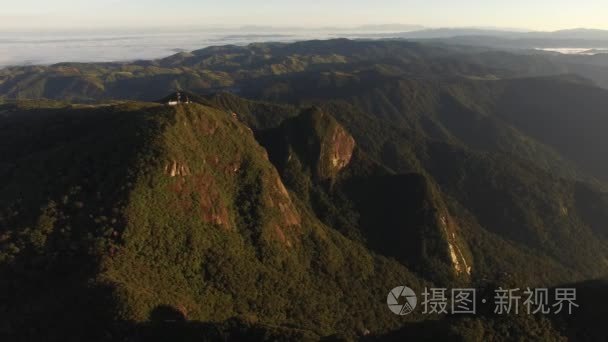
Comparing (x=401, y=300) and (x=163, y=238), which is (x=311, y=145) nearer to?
(x=401, y=300)

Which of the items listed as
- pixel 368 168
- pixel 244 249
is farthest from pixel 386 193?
pixel 244 249

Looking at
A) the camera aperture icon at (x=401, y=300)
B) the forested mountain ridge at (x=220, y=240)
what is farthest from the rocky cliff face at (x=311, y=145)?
the camera aperture icon at (x=401, y=300)

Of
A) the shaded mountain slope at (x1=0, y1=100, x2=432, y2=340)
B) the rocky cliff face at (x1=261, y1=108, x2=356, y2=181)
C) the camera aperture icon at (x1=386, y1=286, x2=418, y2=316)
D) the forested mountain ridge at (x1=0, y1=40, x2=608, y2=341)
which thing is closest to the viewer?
the forested mountain ridge at (x1=0, y1=40, x2=608, y2=341)

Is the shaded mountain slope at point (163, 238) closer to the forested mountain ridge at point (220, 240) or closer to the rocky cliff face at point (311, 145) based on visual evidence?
the forested mountain ridge at point (220, 240)

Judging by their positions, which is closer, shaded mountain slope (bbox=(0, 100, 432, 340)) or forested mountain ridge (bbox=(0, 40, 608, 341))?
forested mountain ridge (bbox=(0, 40, 608, 341))

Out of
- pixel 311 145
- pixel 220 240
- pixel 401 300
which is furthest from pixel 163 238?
pixel 311 145

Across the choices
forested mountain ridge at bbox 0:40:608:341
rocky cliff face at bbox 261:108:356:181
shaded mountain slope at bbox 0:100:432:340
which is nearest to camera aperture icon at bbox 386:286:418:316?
forested mountain ridge at bbox 0:40:608:341

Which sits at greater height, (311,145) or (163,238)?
(311,145)

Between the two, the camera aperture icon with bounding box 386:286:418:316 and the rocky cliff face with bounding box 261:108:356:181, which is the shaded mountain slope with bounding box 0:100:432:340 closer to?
the camera aperture icon with bounding box 386:286:418:316
